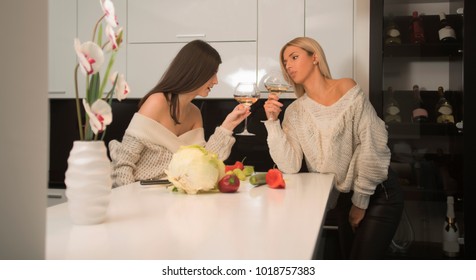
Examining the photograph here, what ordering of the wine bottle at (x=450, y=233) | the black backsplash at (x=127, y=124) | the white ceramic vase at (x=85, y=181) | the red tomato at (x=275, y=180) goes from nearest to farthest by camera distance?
the white ceramic vase at (x=85, y=181) → the red tomato at (x=275, y=180) → the wine bottle at (x=450, y=233) → the black backsplash at (x=127, y=124)

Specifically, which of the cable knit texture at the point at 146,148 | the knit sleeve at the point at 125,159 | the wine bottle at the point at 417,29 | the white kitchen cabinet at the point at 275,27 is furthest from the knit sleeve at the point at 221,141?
the wine bottle at the point at 417,29

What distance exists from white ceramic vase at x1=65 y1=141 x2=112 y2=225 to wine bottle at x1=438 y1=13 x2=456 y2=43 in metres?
1.76

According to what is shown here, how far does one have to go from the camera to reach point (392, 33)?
6.54 ft

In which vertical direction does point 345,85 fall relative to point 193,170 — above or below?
above

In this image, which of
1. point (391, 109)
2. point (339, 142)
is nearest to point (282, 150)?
point (339, 142)

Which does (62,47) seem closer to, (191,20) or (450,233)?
(191,20)

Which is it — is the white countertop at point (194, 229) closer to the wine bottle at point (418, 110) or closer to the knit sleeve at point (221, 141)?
the knit sleeve at point (221, 141)

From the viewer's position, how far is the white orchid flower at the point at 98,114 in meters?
0.54

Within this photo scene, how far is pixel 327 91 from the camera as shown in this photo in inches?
61.1

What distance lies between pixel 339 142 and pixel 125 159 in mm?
678

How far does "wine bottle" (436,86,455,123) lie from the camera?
1920mm

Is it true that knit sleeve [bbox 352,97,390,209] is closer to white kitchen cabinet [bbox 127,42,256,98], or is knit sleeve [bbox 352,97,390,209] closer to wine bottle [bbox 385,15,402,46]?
wine bottle [bbox 385,15,402,46]
